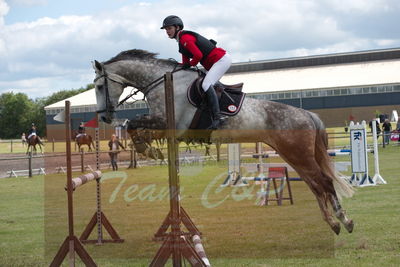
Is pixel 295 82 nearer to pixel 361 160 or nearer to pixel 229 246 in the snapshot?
pixel 361 160

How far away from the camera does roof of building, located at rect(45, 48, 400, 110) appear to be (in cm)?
4388

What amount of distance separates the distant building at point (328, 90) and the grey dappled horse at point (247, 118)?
106 ft

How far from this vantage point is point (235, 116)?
5.83m

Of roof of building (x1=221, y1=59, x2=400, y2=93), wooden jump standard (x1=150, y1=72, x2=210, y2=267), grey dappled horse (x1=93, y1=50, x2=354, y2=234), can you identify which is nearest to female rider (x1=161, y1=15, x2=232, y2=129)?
grey dappled horse (x1=93, y1=50, x2=354, y2=234)

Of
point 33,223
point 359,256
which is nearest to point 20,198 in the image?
point 33,223

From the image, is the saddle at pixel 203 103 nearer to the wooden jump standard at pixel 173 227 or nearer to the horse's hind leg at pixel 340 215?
the wooden jump standard at pixel 173 227

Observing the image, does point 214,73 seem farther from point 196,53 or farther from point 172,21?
point 172,21

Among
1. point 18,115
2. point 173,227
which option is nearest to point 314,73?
point 18,115

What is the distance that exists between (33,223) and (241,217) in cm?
335

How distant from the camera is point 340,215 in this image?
6309mm

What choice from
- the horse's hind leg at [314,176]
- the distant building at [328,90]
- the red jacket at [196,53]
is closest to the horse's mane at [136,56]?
the red jacket at [196,53]

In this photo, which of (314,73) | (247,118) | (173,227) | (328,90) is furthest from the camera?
(314,73)

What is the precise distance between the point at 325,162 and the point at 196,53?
225 cm

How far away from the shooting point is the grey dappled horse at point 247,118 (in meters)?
5.86
